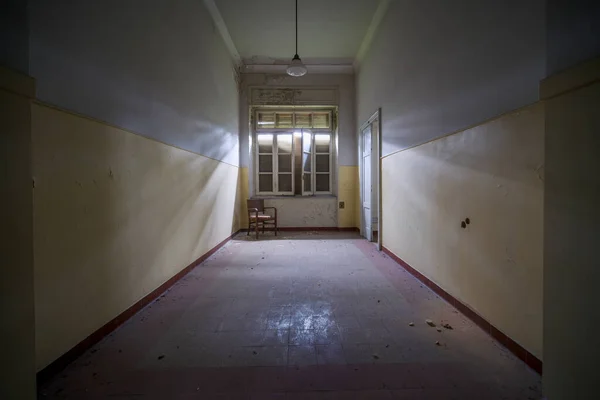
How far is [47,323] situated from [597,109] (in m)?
2.70

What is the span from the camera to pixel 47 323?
5.32ft

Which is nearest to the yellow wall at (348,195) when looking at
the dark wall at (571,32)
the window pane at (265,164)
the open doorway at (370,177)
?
the open doorway at (370,177)

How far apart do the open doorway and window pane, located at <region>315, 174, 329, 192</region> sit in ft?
4.20

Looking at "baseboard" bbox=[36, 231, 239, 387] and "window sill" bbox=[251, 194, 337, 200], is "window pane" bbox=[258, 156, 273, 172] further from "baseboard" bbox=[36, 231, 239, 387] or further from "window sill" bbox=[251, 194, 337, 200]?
"baseboard" bbox=[36, 231, 239, 387]

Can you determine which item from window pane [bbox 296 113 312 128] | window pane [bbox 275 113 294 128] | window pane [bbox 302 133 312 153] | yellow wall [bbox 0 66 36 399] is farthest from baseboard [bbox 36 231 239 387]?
window pane [bbox 296 113 312 128]

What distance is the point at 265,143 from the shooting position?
7566 millimetres

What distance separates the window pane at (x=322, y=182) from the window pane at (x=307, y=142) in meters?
0.71

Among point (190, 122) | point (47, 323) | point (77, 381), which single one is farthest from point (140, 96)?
point (77, 381)

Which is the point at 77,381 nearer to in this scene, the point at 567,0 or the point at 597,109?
the point at 597,109

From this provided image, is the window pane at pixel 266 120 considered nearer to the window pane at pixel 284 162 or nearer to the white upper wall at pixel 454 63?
the window pane at pixel 284 162

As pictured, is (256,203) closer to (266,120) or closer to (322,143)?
(266,120)

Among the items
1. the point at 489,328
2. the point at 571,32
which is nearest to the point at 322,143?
the point at 489,328

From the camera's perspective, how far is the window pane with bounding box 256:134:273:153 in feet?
24.8

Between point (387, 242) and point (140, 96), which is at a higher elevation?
point (140, 96)
